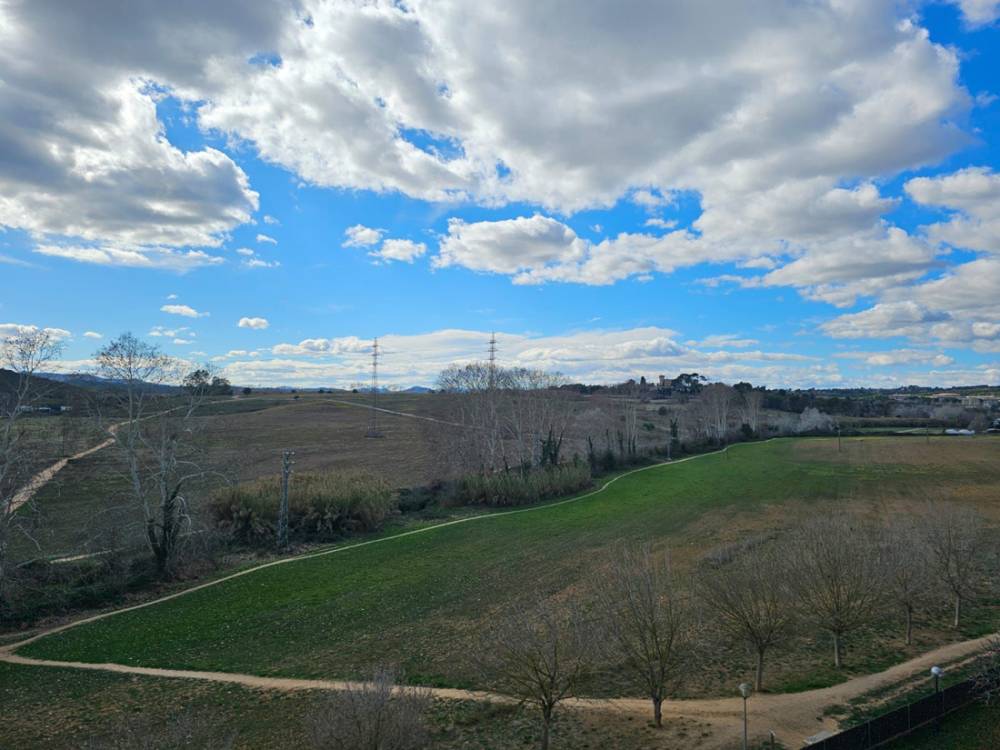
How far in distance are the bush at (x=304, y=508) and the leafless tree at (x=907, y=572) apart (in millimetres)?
34765

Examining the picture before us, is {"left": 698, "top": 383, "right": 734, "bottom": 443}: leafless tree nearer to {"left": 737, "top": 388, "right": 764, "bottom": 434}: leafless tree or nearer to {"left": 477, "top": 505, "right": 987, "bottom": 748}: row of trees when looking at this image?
{"left": 737, "top": 388, "right": 764, "bottom": 434}: leafless tree

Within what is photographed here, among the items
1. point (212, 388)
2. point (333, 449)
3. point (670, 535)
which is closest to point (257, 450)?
point (333, 449)

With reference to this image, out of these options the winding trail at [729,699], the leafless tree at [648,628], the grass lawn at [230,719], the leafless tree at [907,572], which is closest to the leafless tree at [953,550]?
the leafless tree at [907,572]

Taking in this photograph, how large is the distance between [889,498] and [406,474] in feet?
154

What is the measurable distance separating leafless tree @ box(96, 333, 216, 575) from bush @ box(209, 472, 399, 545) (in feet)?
24.8

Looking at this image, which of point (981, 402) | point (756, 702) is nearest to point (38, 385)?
point (756, 702)

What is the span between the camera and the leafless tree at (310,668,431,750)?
10.5 metres

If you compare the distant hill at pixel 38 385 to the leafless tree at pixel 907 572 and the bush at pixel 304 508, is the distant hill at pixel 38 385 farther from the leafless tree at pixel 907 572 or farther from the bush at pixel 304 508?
the leafless tree at pixel 907 572

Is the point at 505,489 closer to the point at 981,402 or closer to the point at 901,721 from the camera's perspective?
the point at 901,721

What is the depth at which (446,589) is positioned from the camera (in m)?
30.0

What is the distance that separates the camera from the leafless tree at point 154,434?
31.1 m

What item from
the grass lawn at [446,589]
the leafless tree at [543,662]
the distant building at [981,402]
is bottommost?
the grass lawn at [446,589]

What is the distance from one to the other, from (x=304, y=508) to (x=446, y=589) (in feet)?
59.8

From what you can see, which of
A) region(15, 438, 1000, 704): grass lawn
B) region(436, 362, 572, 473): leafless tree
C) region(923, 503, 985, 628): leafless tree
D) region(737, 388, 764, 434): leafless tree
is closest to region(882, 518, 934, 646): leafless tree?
region(923, 503, 985, 628): leafless tree
